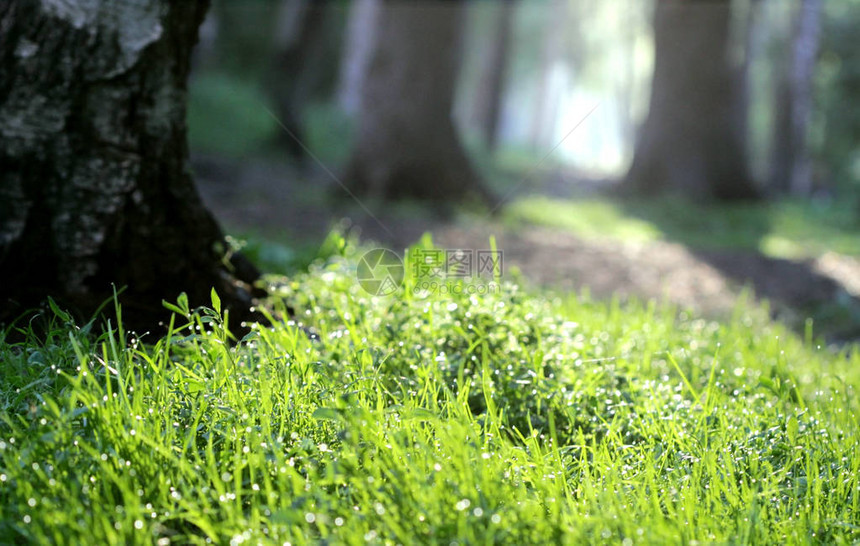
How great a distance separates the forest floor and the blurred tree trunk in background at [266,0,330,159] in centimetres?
305

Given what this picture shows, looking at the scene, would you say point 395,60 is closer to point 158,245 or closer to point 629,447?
point 158,245

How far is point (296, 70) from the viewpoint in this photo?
458 inches

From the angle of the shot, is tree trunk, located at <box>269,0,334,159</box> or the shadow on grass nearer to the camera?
the shadow on grass

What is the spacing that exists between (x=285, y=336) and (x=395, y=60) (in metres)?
6.49

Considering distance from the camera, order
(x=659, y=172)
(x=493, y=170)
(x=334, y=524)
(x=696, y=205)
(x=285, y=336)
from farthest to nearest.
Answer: (x=493, y=170)
(x=659, y=172)
(x=696, y=205)
(x=285, y=336)
(x=334, y=524)

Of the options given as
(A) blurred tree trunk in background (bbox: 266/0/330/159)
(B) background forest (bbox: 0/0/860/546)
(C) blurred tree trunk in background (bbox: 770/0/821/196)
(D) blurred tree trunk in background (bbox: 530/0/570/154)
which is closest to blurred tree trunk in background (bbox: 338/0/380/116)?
(A) blurred tree trunk in background (bbox: 266/0/330/159)

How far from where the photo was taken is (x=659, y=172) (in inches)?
450

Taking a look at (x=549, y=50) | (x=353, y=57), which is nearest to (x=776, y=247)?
(x=353, y=57)

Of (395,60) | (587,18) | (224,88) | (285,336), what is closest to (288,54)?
(224,88)

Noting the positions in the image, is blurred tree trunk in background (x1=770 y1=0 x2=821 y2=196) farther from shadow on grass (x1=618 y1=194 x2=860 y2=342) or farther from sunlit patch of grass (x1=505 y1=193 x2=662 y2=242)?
sunlit patch of grass (x1=505 y1=193 x2=662 y2=242)

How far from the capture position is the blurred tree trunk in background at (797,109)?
600 inches

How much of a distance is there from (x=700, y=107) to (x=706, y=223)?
286 centimetres

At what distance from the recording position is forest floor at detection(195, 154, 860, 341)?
5162 mm
